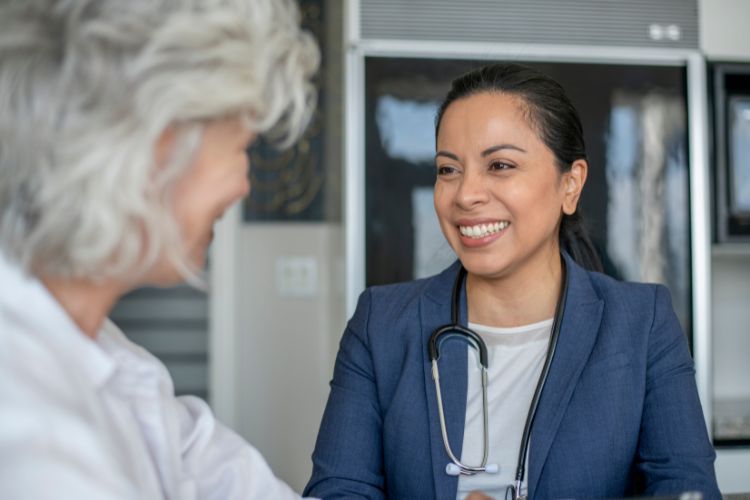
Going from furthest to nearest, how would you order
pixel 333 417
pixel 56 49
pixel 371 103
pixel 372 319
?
1. pixel 371 103
2. pixel 372 319
3. pixel 333 417
4. pixel 56 49

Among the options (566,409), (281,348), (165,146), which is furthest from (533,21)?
(165,146)

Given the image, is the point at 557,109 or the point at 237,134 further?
the point at 557,109

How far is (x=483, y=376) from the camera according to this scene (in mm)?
1487

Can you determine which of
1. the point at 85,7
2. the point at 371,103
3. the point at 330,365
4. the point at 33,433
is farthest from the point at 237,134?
the point at 330,365

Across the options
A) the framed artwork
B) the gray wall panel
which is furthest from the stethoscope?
the framed artwork

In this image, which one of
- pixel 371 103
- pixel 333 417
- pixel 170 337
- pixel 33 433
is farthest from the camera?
pixel 170 337

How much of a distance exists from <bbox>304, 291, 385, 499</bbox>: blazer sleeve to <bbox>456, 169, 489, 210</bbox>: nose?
32 cm

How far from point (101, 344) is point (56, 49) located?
34 centimetres

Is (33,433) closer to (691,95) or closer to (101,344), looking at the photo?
(101,344)

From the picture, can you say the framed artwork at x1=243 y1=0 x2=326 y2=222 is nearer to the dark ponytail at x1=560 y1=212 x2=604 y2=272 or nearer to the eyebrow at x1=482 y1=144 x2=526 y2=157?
the dark ponytail at x1=560 y1=212 x2=604 y2=272

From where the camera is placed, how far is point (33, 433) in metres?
Answer: 0.59

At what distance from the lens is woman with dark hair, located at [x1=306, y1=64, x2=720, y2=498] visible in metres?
1.41

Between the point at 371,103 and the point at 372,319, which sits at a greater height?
the point at 371,103

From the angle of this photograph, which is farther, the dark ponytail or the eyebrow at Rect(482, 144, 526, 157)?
the dark ponytail
